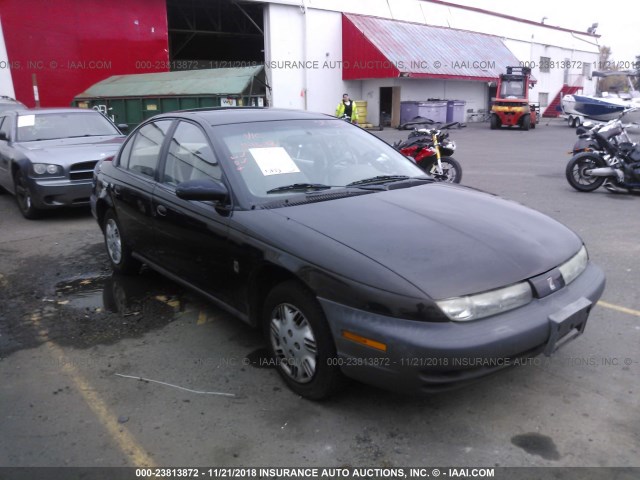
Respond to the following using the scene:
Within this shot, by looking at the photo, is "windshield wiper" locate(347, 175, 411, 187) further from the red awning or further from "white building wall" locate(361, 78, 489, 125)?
"white building wall" locate(361, 78, 489, 125)

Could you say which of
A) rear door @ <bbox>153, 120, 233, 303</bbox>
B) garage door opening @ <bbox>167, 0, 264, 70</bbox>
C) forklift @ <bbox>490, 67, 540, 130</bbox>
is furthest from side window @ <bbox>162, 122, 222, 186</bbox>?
forklift @ <bbox>490, 67, 540, 130</bbox>

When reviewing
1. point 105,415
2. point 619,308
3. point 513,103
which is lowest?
point 105,415

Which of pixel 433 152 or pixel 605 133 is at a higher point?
pixel 605 133

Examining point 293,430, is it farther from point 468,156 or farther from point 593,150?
point 468,156

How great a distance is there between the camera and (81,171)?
303 inches

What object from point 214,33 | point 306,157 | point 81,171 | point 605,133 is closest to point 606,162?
point 605,133

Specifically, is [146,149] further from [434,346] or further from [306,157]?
[434,346]

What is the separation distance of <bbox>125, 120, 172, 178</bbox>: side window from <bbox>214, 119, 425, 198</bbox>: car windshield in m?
0.86

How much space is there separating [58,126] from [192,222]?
623 cm

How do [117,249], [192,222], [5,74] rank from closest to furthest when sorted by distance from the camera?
[192,222] < [117,249] < [5,74]

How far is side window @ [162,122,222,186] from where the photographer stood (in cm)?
375

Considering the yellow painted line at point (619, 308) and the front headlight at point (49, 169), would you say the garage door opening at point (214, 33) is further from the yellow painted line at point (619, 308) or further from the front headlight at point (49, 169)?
Result: the yellow painted line at point (619, 308)

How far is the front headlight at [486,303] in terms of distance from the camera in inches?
100

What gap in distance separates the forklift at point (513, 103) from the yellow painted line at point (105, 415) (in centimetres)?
2580
